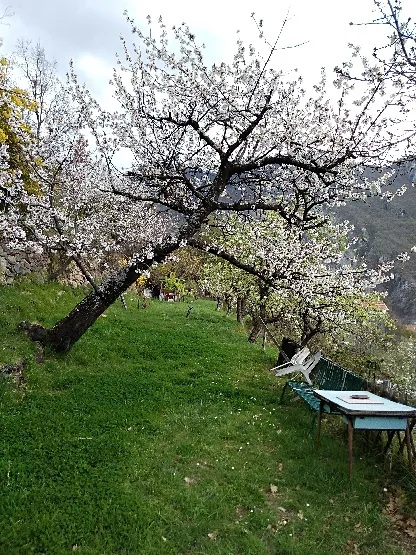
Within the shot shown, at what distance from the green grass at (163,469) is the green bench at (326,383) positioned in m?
0.45

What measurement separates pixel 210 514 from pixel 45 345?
5.37 meters

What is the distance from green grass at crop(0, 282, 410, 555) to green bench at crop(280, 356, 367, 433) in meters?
0.45

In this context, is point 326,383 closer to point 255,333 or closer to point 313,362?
point 313,362

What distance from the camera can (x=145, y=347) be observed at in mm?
11008

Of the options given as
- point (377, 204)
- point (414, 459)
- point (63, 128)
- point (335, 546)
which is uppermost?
point (377, 204)

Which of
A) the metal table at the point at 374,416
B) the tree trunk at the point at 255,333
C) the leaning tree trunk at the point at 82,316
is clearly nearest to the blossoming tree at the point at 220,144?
the leaning tree trunk at the point at 82,316

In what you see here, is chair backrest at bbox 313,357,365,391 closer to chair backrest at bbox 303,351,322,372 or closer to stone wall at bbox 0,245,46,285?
chair backrest at bbox 303,351,322,372

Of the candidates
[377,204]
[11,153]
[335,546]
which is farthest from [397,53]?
[377,204]

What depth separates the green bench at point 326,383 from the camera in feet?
24.4

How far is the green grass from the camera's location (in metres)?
4.31

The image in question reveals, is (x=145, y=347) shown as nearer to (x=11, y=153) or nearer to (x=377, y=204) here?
(x=11, y=153)

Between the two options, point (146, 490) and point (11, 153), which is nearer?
point (146, 490)

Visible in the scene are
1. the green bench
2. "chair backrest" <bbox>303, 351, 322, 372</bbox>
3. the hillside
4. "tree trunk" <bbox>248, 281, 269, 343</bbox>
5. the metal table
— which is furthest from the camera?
the hillside

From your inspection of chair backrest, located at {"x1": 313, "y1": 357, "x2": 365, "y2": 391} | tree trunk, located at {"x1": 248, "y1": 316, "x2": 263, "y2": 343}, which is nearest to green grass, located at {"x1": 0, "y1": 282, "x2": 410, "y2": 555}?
chair backrest, located at {"x1": 313, "y1": 357, "x2": 365, "y2": 391}
